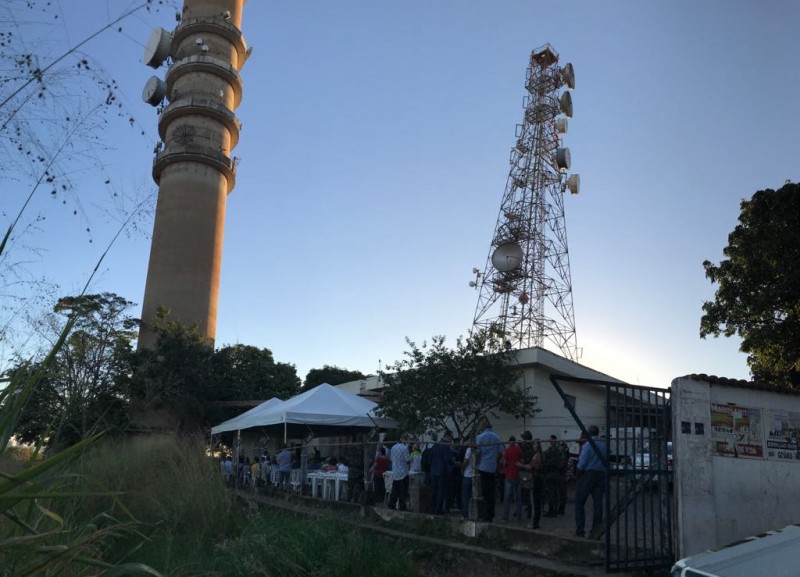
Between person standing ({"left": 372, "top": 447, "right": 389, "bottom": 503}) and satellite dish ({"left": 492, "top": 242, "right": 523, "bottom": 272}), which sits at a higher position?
satellite dish ({"left": 492, "top": 242, "right": 523, "bottom": 272})

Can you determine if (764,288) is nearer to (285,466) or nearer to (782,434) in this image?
(782,434)

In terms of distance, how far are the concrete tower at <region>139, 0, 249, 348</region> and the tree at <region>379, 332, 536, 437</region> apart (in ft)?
71.5

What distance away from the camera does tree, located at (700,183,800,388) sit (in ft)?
65.2

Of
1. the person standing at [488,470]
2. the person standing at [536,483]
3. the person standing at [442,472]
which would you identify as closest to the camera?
the person standing at [536,483]

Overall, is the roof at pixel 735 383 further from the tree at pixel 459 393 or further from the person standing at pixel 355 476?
the tree at pixel 459 393

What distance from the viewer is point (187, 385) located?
110 ft

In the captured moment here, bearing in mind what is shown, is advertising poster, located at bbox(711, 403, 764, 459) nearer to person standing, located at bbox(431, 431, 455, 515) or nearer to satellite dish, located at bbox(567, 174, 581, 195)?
person standing, located at bbox(431, 431, 455, 515)

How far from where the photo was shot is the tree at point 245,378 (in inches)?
1379

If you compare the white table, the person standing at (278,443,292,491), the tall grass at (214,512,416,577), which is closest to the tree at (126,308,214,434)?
the person standing at (278,443,292,491)

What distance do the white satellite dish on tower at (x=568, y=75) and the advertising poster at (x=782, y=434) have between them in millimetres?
24426

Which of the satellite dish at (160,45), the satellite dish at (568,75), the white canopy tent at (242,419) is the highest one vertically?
the satellite dish at (160,45)

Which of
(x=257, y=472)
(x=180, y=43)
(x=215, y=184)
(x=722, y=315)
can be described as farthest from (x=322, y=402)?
(x=180, y=43)

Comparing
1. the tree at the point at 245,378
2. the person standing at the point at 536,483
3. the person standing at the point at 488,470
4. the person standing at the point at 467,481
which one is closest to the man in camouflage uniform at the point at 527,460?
the person standing at the point at 536,483

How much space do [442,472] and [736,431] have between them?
5117mm
